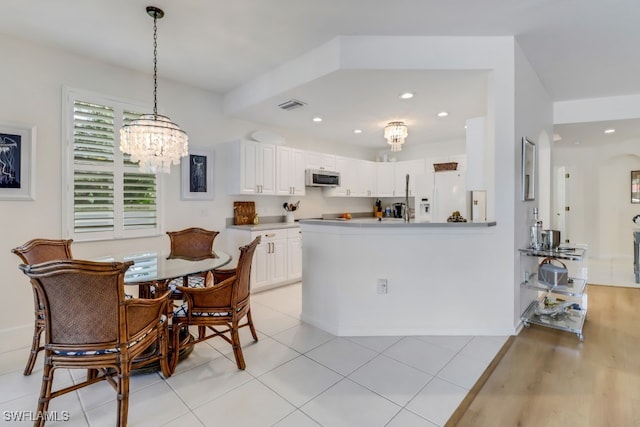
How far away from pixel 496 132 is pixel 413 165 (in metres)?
3.34

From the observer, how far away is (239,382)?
7.08ft

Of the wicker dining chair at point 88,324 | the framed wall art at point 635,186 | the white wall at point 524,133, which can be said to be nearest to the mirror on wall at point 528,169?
the white wall at point 524,133

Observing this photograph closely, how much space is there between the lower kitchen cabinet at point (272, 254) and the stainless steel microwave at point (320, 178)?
3.10 feet

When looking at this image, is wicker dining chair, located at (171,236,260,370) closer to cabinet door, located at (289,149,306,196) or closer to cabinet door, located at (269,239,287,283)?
cabinet door, located at (269,239,287,283)

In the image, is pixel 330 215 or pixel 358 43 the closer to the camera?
pixel 358 43

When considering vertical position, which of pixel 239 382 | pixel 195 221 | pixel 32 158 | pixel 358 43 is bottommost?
pixel 239 382

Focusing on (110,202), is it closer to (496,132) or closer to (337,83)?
(337,83)

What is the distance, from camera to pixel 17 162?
2889mm

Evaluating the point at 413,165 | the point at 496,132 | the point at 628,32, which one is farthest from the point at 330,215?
the point at 628,32

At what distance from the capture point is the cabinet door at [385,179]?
6.54 meters

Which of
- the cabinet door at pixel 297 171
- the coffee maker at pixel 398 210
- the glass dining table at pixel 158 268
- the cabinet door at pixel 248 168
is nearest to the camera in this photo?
the glass dining table at pixel 158 268

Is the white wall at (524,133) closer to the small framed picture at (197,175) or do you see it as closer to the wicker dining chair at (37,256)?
the small framed picture at (197,175)

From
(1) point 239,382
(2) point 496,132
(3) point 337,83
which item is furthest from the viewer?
(3) point 337,83

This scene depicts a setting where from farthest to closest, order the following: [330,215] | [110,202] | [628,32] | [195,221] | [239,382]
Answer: [330,215] → [195,221] → [110,202] → [628,32] → [239,382]
